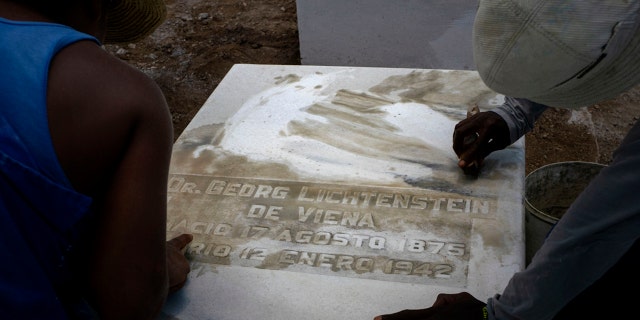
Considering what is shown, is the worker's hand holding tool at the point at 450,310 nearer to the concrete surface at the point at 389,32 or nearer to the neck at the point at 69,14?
the neck at the point at 69,14

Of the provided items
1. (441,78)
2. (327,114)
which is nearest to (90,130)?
(327,114)

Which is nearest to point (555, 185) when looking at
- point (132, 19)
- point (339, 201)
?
point (339, 201)

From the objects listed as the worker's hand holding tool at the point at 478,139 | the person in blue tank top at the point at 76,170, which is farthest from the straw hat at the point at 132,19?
the worker's hand holding tool at the point at 478,139

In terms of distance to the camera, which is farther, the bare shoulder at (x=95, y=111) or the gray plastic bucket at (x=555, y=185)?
the gray plastic bucket at (x=555, y=185)

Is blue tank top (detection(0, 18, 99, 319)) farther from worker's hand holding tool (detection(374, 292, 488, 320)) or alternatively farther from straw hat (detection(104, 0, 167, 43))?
worker's hand holding tool (detection(374, 292, 488, 320))

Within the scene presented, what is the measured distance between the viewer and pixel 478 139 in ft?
6.50

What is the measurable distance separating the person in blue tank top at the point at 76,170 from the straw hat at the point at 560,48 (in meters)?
0.62

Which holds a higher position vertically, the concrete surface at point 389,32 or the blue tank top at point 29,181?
the blue tank top at point 29,181

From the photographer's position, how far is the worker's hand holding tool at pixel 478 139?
1969 millimetres

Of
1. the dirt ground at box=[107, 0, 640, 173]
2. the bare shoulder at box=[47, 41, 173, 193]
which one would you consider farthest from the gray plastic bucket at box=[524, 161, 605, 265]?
the bare shoulder at box=[47, 41, 173, 193]

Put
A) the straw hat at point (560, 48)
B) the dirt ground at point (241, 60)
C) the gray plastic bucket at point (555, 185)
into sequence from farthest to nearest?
the dirt ground at point (241, 60)
the gray plastic bucket at point (555, 185)
the straw hat at point (560, 48)

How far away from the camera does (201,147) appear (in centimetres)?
225

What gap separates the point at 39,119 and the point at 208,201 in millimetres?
992

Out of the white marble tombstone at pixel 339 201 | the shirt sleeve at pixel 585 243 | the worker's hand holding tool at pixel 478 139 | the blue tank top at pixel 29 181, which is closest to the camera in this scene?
the blue tank top at pixel 29 181
